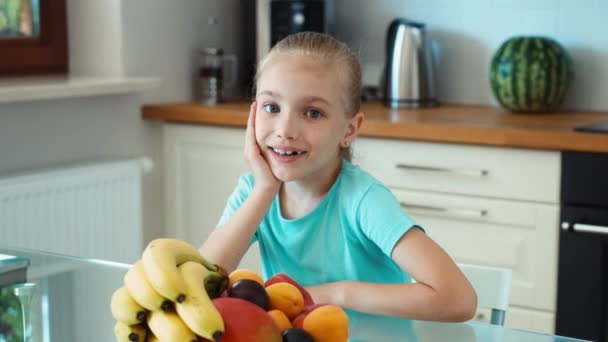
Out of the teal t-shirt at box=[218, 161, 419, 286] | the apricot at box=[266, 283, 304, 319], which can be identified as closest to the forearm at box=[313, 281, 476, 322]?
the teal t-shirt at box=[218, 161, 419, 286]

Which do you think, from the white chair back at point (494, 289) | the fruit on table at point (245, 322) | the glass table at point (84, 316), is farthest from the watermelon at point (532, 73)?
the fruit on table at point (245, 322)

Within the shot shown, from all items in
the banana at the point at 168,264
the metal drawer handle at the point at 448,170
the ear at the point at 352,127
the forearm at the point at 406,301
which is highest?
the ear at the point at 352,127

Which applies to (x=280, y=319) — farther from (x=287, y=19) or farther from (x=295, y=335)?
(x=287, y=19)

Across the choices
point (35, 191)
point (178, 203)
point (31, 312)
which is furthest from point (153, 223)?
point (31, 312)

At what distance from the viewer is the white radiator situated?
7.76ft

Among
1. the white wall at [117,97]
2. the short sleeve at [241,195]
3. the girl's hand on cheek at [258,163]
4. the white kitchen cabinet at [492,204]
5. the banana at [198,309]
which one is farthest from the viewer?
the white wall at [117,97]

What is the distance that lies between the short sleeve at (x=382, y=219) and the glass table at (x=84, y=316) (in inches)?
7.4

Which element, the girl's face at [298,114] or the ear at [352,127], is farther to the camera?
the ear at [352,127]

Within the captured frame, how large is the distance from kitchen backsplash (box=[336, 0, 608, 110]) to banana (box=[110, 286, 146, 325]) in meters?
2.04

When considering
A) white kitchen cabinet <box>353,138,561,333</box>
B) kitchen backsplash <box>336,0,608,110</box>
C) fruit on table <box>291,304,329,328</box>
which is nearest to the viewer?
fruit on table <box>291,304,329,328</box>

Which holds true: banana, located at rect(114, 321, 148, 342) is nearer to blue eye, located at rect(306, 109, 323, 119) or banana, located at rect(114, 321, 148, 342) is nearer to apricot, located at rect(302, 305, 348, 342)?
apricot, located at rect(302, 305, 348, 342)

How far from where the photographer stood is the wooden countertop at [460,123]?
7.36 ft

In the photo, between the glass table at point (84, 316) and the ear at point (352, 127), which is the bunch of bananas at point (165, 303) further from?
Answer: the ear at point (352, 127)

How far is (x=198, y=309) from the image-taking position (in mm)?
793
